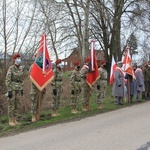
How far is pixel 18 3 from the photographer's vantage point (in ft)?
46.1

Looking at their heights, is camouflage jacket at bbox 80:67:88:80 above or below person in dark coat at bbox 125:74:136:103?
above

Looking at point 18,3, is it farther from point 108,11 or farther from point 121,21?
point 121,21

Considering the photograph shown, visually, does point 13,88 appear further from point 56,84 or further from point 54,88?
point 56,84

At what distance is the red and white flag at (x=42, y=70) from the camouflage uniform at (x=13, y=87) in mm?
593

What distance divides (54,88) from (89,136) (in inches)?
132

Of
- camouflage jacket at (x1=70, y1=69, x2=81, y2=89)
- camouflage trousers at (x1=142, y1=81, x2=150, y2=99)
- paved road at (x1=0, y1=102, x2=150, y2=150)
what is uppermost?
camouflage jacket at (x1=70, y1=69, x2=81, y2=89)

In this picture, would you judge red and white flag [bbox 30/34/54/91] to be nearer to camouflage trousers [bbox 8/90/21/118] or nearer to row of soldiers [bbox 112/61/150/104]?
camouflage trousers [bbox 8/90/21/118]

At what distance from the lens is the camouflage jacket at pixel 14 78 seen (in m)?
9.19

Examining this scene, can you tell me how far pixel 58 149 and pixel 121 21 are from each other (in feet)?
59.4

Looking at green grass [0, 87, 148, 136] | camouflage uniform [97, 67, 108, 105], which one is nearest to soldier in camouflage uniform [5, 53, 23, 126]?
green grass [0, 87, 148, 136]

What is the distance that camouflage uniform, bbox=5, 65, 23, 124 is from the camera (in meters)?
9.20

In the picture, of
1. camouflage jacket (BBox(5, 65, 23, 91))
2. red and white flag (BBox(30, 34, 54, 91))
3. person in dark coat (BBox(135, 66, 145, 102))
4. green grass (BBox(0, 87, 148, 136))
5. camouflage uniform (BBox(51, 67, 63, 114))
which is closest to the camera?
green grass (BBox(0, 87, 148, 136))

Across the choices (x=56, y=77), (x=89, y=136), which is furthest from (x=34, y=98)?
(x=89, y=136)

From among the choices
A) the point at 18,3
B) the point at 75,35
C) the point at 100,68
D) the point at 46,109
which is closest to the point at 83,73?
the point at 100,68
